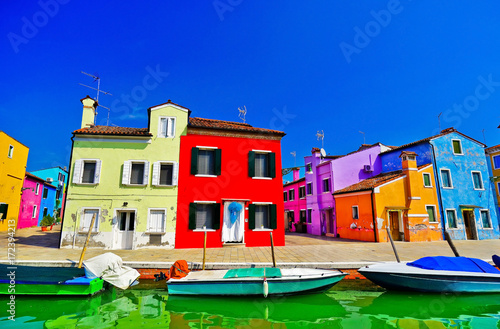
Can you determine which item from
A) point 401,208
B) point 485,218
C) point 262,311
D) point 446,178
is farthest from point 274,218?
point 485,218

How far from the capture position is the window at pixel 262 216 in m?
14.5

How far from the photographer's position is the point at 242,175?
591 inches

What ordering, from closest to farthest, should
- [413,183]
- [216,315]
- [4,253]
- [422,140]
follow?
[216,315] → [4,253] → [413,183] → [422,140]

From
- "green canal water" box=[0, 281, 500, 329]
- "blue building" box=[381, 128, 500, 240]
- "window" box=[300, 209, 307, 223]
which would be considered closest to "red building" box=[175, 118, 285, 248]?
"green canal water" box=[0, 281, 500, 329]

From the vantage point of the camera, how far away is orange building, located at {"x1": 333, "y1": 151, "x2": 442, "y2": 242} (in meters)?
17.8

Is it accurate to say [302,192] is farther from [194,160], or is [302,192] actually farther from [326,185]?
[194,160]

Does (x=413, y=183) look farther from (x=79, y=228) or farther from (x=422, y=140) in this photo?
(x=79, y=228)

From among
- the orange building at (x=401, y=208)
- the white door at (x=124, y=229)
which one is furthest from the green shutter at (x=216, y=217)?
the orange building at (x=401, y=208)

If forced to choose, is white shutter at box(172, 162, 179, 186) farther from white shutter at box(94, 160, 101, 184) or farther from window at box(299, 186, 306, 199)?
window at box(299, 186, 306, 199)

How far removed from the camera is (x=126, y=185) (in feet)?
45.9

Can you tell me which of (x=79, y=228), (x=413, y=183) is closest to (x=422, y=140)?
(x=413, y=183)

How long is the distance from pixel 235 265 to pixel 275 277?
2218 mm

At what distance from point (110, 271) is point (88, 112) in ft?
38.8

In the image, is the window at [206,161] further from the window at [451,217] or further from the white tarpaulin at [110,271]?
the window at [451,217]
